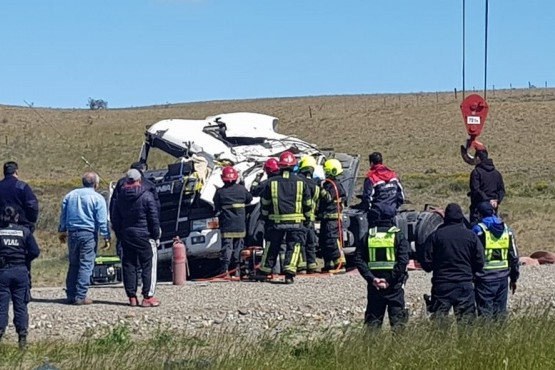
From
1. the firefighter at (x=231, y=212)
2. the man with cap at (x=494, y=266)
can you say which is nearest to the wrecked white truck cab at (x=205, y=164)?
the firefighter at (x=231, y=212)

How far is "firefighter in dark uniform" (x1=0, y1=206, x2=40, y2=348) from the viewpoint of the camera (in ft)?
36.3

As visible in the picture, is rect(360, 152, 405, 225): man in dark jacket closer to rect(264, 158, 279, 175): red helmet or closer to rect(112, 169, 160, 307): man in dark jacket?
rect(264, 158, 279, 175): red helmet

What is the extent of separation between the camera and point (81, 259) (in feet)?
46.2

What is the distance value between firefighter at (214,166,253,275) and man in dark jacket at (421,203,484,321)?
20.9ft

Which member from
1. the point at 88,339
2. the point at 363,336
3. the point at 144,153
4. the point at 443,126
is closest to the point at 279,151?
the point at 144,153

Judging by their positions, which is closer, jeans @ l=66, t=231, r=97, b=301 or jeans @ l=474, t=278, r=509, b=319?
jeans @ l=474, t=278, r=509, b=319

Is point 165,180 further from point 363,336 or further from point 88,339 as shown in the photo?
point 363,336

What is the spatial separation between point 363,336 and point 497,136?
188 feet

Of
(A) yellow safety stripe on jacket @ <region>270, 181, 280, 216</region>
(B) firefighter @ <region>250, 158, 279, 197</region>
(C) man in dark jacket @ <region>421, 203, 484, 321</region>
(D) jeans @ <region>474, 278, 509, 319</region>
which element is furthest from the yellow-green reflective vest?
(B) firefighter @ <region>250, 158, 279, 197</region>

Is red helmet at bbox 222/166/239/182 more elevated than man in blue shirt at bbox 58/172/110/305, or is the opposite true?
red helmet at bbox 222/166/239/182

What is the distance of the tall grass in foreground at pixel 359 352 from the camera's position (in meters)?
8.94

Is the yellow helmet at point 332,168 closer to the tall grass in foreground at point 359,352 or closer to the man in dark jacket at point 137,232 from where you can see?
the man in dark jacket at point 137,232

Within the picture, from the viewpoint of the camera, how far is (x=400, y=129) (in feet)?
234

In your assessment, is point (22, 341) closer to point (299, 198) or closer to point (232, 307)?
point (232, 307)
